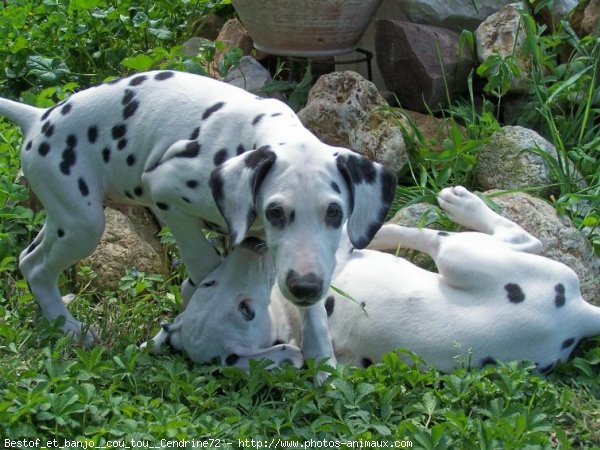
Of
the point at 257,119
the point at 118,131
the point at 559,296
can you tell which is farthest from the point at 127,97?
the point at 559,296

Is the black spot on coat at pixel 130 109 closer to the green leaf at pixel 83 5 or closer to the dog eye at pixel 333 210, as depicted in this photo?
the dog eye at pixel 333 210

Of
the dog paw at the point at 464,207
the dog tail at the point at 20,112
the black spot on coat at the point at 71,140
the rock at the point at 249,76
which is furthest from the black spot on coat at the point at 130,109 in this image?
the rock at the point at 249,76

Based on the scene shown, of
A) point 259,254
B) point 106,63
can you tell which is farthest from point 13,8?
point 259,254

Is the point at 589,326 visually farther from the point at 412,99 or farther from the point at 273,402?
the point at 412,99

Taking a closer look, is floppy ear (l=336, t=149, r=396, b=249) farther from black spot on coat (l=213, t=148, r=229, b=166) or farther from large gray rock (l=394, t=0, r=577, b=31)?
large gray rock (l=394, t=0, r=577, b=31)

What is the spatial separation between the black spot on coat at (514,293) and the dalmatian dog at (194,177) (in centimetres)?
95

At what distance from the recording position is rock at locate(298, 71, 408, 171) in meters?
6.40

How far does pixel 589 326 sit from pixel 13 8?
20.3 feet

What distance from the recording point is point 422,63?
24.1 ft

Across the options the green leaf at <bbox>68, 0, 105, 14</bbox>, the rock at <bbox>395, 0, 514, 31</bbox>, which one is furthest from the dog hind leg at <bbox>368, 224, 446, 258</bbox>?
the green leaf at <bbox>68, 0, 105, 14</bbox>

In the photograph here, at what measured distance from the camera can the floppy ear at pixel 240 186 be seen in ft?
13.8

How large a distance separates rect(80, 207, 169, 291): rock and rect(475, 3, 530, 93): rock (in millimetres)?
2829

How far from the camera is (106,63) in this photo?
27.5 feet

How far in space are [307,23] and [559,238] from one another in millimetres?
3018
